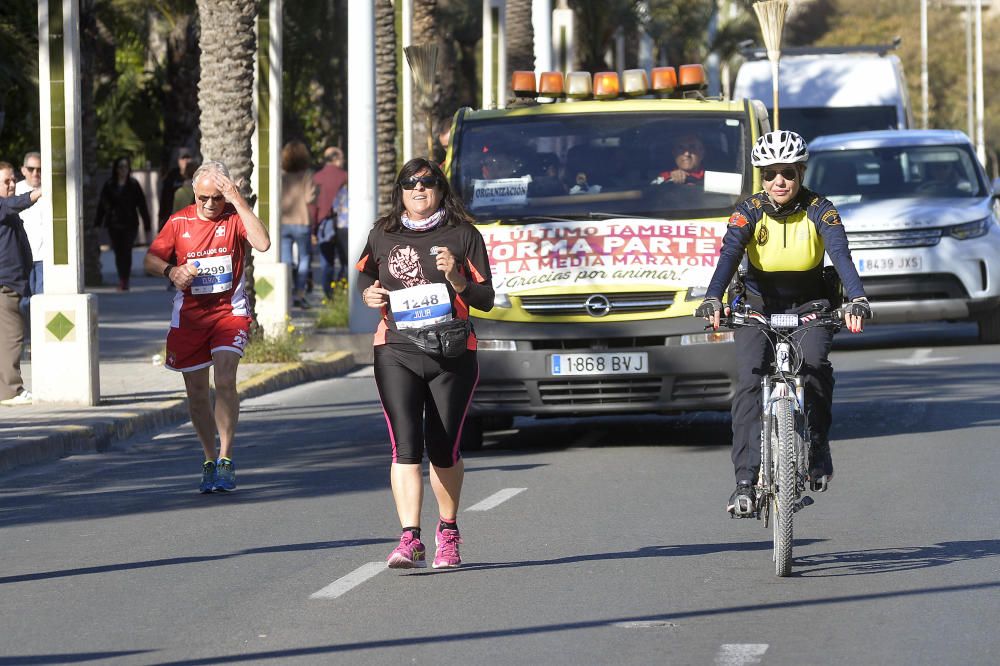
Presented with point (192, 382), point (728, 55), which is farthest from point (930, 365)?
point (728, 55)

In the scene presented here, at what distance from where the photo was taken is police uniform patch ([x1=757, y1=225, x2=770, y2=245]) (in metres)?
9.05

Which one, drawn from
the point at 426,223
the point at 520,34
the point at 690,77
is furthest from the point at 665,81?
the point at 520,34

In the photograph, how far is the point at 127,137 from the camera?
158 feet

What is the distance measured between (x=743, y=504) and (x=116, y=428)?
22.3 ft

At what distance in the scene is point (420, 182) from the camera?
855 cm

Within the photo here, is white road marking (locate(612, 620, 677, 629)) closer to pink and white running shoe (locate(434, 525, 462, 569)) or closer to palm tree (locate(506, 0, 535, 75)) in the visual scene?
pink and white running shoe (locate(434, 525, 462, 569))

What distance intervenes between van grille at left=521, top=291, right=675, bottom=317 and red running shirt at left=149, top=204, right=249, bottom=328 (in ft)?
6.80

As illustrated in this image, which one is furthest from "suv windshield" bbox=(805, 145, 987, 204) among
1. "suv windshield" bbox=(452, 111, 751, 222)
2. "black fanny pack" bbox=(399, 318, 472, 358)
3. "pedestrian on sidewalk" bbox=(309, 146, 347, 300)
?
"black fanny pack" bbox=(399, 318, 472, 358)

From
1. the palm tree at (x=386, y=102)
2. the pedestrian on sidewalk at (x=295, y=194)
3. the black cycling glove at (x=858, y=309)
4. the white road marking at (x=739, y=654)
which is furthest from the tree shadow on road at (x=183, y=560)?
the palm tree at (x=386, y=102)

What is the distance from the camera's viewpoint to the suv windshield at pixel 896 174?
20703 mm

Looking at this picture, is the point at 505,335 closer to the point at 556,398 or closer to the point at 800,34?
the point at 556,398

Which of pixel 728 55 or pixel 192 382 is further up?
pixel 728 55

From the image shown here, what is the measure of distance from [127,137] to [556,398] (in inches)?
1451

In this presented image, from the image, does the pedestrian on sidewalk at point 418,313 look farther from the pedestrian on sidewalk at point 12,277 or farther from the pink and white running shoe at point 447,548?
the pedestrian on sidewalk at point 12,277
